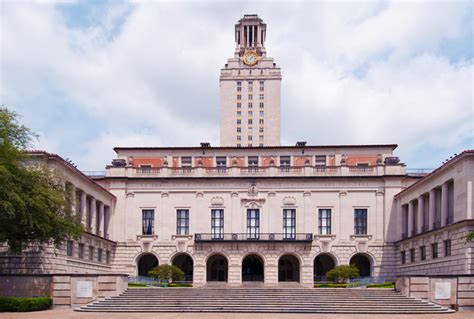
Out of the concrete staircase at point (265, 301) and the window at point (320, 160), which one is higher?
the window at point (320, 160)

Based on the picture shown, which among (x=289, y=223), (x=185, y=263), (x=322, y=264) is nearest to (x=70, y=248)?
(x=185, y=263)

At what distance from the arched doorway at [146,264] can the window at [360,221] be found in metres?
21.2

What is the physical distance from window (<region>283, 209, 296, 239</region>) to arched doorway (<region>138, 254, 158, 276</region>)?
560 inches

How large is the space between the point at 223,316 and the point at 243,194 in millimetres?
32231

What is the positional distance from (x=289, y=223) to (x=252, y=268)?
687 cm

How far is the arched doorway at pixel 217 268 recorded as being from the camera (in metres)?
68.6

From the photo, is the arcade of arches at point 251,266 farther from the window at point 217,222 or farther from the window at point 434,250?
the window at point 434,250

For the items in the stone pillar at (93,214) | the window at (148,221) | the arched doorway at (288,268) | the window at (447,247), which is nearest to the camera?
the window at (447,247)

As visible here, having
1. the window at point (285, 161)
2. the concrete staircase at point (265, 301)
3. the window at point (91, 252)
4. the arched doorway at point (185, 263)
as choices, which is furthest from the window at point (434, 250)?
the window at point (91, 252)

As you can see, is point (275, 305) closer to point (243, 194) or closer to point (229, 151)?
point (243, 194)

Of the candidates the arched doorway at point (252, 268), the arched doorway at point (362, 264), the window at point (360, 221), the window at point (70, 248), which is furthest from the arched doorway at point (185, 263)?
the window at point (70, 248)

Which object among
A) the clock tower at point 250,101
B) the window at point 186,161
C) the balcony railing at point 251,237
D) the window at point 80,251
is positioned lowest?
the window at point 80,251

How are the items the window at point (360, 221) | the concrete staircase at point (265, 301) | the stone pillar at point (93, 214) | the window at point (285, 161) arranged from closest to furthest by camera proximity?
the concrete staircase at point (265, 301), the stone pillar at point (93, 214), the window at point (360, 221), the window at point (285, 161)

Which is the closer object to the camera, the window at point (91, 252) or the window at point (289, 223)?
the window at point (91, 252)
